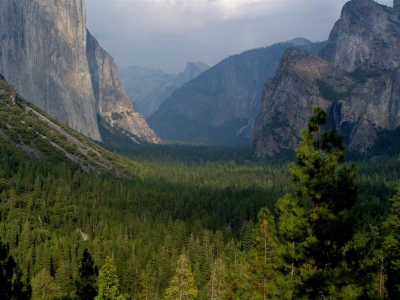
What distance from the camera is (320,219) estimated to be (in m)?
20.9

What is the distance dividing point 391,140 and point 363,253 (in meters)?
191

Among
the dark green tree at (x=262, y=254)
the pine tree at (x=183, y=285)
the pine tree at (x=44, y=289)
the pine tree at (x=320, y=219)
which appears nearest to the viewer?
the pine tree at (x=320, y=219)

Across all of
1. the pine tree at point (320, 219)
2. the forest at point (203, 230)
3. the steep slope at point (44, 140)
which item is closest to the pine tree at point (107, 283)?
the forest at point (203, 230)

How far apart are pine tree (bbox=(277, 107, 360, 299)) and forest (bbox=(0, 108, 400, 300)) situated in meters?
0.05

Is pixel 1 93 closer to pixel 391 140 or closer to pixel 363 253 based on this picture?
pixel 363 253

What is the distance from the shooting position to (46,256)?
6500cm

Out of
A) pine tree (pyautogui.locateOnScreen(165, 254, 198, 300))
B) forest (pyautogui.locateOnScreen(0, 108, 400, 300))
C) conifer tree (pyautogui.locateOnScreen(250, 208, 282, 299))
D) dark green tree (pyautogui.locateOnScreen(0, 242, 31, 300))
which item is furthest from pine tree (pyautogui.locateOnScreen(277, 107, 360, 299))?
pine tree (pyautogui.locateOnScreen(165, 254, 198, 300))

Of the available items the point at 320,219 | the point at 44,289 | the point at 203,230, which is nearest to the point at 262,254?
the point at 320,219

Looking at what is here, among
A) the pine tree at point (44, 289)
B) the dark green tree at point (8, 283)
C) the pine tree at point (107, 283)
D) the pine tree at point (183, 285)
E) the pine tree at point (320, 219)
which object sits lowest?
the pine tree at point (44, 289)

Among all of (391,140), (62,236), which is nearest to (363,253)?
(62,236)

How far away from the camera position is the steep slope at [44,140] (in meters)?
127

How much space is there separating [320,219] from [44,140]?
12856 cm

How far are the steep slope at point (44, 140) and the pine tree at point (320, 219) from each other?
11484 centimetres

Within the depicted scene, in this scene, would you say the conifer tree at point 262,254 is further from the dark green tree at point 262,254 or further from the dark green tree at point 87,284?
the dark green tree at point 87,284
